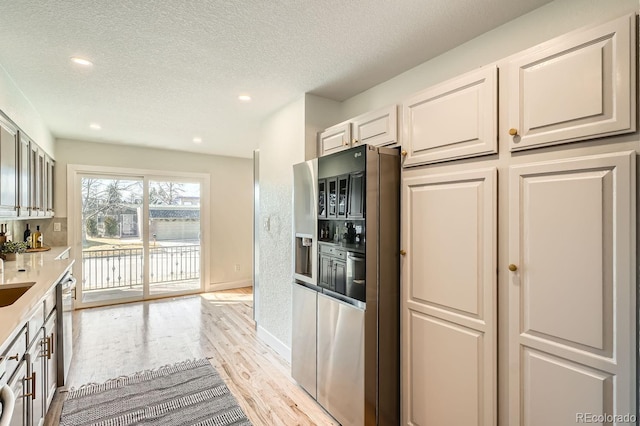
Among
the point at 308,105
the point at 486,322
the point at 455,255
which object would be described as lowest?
the point at 486,322

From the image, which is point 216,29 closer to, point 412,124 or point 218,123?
point 412,124

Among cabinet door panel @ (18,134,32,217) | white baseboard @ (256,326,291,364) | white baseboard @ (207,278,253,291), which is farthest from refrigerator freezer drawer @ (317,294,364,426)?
white baseboard @ (207,278,253,291)

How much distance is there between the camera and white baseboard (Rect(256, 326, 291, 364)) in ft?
9.94

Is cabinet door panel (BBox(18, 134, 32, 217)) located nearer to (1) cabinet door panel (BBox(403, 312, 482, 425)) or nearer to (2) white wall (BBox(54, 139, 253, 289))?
(2) white wall (BBox(54, 139, 253, 289))

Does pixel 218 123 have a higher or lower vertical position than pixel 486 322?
higher

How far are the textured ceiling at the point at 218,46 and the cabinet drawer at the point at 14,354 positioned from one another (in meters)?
1.67

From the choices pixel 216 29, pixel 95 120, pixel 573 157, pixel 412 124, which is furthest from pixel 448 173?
pixel 95 120

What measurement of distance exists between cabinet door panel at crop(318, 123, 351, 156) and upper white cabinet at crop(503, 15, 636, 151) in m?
1.21

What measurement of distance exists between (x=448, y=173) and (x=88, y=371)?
340 cm

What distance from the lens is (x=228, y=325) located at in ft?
13.0

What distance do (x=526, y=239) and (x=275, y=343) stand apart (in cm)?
263

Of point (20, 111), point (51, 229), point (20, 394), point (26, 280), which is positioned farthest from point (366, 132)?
point (51, 229)

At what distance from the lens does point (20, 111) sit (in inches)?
106

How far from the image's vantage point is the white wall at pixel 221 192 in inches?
197
